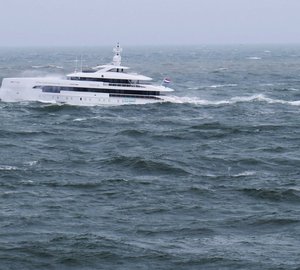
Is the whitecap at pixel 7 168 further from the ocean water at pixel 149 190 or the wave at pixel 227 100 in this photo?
the wave at pixel 227 100

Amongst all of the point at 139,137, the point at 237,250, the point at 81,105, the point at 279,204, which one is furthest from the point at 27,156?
the point at 81,105

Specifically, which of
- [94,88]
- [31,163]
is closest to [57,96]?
[94,88]

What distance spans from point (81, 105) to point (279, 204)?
161ft

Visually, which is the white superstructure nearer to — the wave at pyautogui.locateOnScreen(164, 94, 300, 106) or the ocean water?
the wave at pyautogui.locateOnScreen(164, 94, 300, 106)

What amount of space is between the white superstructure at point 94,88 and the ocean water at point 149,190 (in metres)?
5.48

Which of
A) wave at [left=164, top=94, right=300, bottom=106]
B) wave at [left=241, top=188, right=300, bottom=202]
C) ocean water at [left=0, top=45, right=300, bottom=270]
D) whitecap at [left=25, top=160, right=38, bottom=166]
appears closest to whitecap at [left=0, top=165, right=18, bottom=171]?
ocean water at [left=0, top=45, right=300, bottom=270]

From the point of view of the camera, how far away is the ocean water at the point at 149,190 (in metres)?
33.5

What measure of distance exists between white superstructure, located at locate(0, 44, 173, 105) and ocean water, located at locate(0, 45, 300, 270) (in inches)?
216

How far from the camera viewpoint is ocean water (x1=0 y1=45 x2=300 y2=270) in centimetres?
3350

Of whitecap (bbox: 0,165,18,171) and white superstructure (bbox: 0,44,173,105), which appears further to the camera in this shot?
white superstructure (bbox: 0,44,173,105)

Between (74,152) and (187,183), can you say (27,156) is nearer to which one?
(74,152)

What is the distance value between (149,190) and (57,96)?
150ft

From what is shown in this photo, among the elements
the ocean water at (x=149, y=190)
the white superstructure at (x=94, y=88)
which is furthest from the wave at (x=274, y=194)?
the white superstructure at (x=94, y=88)

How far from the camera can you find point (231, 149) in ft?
196
